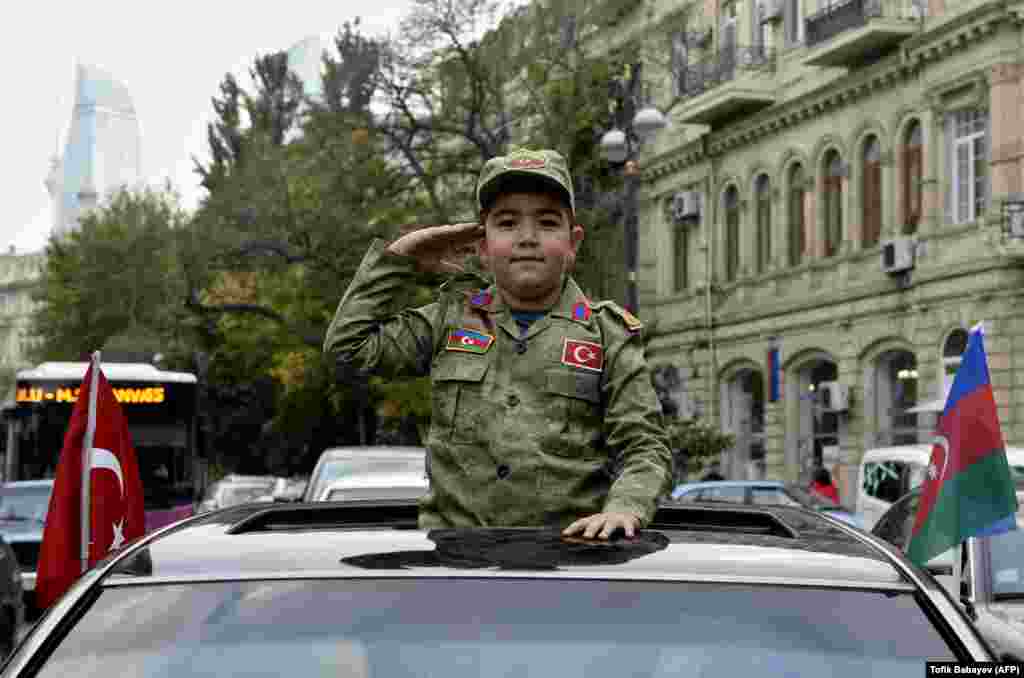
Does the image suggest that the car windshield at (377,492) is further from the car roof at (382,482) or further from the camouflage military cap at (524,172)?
the camouflage military cap at (524,172)

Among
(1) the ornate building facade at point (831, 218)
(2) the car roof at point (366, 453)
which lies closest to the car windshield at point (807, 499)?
(1) the ornate building facade at point (831, 218)

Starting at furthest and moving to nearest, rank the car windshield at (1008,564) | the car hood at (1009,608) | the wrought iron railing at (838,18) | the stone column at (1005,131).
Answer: the wrought iron railing at (838,18), the stone column at (1005,131), the car windshield at (1008,564), the car hood at (1009,608)

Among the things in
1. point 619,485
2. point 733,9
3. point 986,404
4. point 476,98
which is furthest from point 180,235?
point 619,485

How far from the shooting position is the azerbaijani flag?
6.36 m

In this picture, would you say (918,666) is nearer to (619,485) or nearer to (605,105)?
(619,485)

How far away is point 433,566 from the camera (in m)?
2.89

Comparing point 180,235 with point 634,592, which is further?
point 180,235

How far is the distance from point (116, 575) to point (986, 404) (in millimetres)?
4206

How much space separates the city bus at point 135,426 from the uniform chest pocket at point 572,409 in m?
19.2

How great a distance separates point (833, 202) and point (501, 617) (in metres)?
35.2

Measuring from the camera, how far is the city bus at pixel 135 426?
2309 cm

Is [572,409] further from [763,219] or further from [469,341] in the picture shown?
[763,219]

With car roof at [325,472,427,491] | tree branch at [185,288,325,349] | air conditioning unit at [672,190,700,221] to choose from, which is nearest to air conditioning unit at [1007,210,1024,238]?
tree branch at [185,288,325,349]

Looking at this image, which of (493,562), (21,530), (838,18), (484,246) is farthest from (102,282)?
(493,562)
